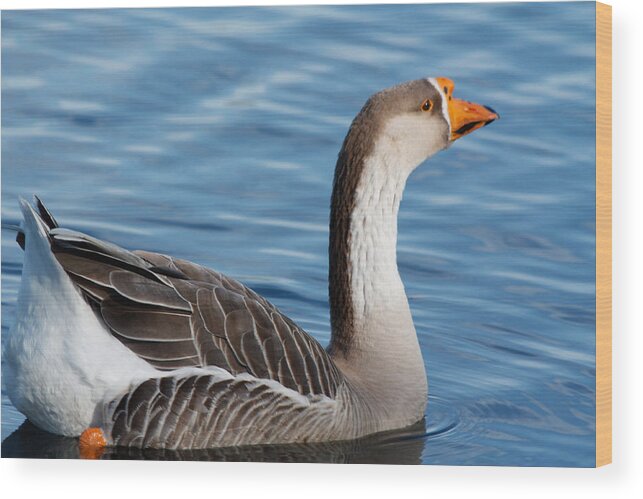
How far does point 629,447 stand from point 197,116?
2405 mm

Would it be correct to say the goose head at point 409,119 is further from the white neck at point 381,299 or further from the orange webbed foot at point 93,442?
the orange webbed foot at point 93,442

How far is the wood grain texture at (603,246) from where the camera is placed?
19.3ft

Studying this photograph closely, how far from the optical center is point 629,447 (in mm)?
5898

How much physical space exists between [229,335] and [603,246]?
163 centimetres

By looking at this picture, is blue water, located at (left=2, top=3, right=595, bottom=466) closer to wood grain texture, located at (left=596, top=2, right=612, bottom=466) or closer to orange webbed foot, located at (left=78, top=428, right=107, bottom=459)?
wood grain texture, located at (left=596, top=2, right=612, bottom=466)

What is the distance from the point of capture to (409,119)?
612 cm

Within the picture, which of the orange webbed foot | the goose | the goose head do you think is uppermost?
the goose head

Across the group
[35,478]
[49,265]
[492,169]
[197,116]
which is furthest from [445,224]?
[35,478]

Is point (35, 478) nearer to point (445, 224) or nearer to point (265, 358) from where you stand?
point (265, 358)

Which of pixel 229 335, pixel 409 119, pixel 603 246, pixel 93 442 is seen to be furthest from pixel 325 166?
pixel 93 442

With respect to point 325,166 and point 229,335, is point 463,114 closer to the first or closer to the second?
point 325,166

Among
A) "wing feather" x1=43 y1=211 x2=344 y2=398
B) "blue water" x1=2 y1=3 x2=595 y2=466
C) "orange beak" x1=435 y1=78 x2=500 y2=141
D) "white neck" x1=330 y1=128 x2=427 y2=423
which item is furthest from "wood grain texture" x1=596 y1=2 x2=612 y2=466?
"wing feather" x1=43 y1=211 x2=344 y2=398

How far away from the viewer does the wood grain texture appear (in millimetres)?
5871

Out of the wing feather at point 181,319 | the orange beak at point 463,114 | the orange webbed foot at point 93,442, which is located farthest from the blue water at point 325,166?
the wing feather at point 181,319
